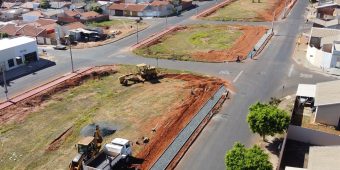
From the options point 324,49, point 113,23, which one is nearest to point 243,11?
point 113,23

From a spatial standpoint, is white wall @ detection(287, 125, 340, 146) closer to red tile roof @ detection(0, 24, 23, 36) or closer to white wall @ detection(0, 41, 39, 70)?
white wall @ detection(0, 41, 39, 70)

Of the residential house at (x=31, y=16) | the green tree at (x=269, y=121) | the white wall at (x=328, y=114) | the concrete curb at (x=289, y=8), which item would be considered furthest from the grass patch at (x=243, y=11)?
the green tree at (x=269, y=121)

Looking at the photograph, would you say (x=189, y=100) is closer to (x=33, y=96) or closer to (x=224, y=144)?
(x=224, y=144)

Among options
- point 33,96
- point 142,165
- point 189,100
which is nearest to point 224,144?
point 142,165

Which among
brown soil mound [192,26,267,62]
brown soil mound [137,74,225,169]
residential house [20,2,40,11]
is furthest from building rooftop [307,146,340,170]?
residential house [20,2,40,11]

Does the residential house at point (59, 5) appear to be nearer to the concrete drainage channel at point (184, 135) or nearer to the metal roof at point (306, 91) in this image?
the concrete drainage channel at point (184, 135)
